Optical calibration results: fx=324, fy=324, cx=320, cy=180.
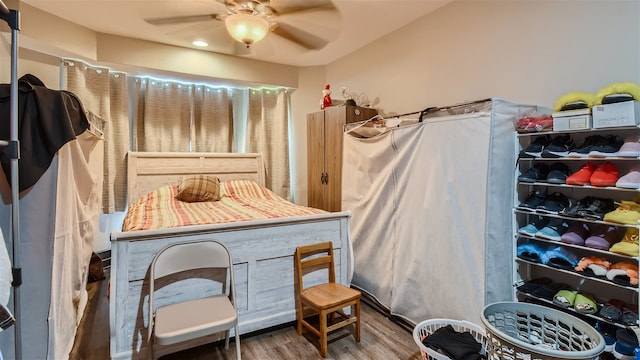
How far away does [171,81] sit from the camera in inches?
159

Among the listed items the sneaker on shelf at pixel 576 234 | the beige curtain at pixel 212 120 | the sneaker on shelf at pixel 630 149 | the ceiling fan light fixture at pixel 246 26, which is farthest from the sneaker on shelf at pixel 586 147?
the beige curtain at pixel 212 120

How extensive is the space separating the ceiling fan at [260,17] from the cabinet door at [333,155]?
2.93 feet

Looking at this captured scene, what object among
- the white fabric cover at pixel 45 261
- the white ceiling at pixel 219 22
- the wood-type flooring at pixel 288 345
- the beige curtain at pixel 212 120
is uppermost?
the white ceiling at pixel 219 22

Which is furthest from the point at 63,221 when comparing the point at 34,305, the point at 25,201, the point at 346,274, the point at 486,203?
the point at 486,203

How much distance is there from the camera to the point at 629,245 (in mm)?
1507

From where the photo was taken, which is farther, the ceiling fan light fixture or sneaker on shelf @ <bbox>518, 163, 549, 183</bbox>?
the ceiling fan light fixture

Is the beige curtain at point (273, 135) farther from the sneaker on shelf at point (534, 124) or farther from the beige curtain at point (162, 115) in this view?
the sneaker on shelf at point (534, 124)

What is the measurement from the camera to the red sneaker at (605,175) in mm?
1618

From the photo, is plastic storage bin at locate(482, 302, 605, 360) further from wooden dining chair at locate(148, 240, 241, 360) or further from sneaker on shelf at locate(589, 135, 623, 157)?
wooden dining chair at locate(148, 240, 241, 360)

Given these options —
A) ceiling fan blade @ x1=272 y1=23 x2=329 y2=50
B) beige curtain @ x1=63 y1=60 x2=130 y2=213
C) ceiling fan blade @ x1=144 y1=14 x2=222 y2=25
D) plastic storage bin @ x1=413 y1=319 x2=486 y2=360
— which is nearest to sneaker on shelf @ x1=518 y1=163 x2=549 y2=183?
plastic storage bin @ x1=413 y1=319 x2=486 y2=360

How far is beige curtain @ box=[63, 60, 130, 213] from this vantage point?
135 inches

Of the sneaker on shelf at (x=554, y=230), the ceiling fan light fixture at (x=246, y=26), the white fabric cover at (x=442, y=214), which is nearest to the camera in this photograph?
the sneaker on shelf at (x=554, y=230)

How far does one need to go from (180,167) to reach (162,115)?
0.68 m

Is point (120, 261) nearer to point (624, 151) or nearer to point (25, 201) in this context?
point (25, 201)
